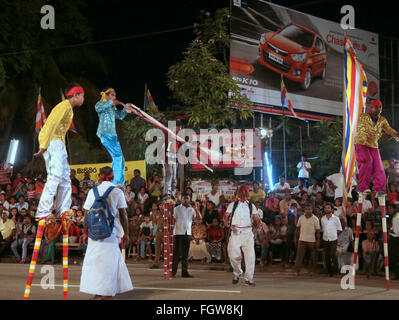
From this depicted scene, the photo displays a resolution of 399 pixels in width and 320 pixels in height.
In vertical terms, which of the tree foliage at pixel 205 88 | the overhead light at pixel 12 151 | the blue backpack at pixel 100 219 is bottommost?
the blue backpack at pixel 100 219

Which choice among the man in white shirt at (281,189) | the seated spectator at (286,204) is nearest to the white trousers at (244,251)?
the seated spectator at (286,204)

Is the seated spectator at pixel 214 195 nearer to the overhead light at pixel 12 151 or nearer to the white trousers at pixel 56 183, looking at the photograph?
the white trousers at pixel 56 183

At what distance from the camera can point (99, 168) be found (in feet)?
68.1

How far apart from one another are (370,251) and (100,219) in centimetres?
756

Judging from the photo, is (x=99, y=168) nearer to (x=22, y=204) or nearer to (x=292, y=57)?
(x=22, y=204)

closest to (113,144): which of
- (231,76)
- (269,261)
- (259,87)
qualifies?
(269,261)

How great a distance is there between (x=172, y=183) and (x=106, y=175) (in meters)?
3.91

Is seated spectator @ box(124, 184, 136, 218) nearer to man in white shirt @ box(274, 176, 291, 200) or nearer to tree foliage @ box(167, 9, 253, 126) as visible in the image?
tree foliage @ box(167, 9, 253, 126)

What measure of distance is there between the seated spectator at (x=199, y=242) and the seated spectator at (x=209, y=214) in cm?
21

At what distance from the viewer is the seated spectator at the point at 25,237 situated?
19.1 metres

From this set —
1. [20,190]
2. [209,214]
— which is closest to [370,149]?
[209,214]

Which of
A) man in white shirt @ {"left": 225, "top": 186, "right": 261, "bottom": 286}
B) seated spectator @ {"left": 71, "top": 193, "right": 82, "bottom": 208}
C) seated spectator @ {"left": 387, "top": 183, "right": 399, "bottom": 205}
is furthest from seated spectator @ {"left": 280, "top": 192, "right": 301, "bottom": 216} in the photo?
seated spectator @ {"left": 71, "top": 193, "right": 82, "bottom": 208}

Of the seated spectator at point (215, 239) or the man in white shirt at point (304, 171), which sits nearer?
the seated spectator at point (215, 239)

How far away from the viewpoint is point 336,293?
10.8m
